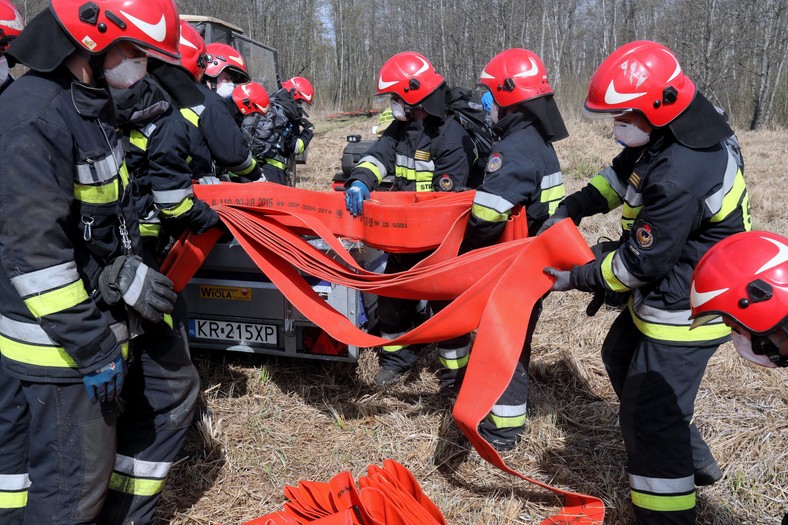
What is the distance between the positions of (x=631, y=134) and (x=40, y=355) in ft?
8.39

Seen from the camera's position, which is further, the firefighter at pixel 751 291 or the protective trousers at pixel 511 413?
the protective trousers at pixel 511 413

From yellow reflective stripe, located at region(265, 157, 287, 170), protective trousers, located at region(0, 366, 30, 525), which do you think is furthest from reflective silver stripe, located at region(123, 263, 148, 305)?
yellow reflective stripe, located at region(265, 157, 287, 170)

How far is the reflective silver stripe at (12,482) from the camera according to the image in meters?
2.61

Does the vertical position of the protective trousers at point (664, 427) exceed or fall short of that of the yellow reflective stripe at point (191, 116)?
it falls short

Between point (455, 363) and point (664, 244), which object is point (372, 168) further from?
point (664, 244)

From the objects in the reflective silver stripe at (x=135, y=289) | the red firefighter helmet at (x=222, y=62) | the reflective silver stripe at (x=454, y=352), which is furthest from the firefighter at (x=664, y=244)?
the red firefighter helmet at (x=222, y=62)

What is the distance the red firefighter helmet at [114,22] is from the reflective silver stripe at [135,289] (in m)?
0.85

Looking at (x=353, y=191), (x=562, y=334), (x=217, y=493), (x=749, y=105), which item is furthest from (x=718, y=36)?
(x=217, y=493)

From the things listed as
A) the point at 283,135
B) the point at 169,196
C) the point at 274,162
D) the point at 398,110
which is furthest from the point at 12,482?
the point at 283,135

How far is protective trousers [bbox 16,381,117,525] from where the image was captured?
7.68 feet

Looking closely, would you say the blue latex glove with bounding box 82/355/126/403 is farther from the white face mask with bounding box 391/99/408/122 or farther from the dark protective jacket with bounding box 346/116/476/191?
the white face mask with bounding box 391/99/408/122

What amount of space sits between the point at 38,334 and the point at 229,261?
178cm

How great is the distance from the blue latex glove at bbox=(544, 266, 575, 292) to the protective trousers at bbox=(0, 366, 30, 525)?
2342 millimetres

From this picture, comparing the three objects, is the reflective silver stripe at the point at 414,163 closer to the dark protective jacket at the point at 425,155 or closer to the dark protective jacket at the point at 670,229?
the dark protective jacket at the point at 425,155
